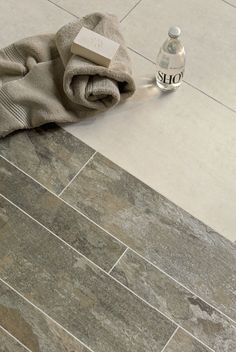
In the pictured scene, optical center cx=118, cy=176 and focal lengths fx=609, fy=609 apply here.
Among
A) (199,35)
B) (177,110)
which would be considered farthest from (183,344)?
(199,35)

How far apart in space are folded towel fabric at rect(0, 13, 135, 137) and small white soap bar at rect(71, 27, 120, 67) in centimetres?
2

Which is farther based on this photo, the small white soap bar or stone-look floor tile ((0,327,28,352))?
the small white soap bar

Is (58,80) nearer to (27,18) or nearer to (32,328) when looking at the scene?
(27,18)

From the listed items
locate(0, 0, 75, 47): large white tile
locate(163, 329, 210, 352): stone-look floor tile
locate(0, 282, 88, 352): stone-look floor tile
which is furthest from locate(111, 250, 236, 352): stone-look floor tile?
locate(0, 0, 75, 47): large white tile

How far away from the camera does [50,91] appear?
1.53 metres

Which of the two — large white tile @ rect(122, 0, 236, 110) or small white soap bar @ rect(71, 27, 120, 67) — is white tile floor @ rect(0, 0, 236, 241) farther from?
small white soap bar @ rect(71, 27, 120, 67)

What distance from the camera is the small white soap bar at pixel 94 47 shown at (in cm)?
148

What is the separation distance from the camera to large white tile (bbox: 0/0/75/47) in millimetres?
1678

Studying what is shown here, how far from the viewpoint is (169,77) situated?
157cm

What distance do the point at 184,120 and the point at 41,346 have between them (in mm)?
666

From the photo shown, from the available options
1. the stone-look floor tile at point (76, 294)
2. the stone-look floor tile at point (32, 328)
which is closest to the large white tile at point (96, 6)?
the stone-look floor tile at point (76, 294)

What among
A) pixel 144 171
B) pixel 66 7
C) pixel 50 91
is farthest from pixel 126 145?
pixel 66 7

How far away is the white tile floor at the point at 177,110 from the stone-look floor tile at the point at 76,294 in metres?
0.26

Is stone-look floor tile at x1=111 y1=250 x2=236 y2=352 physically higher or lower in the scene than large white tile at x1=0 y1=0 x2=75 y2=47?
lower
